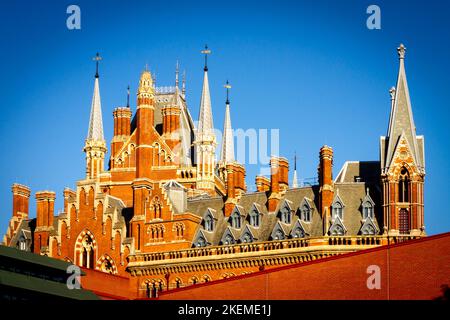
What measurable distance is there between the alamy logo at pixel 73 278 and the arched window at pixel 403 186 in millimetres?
22121

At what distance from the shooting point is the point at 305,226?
113688 millimetres

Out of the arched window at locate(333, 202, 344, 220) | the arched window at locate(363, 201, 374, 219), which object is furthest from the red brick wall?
the arched window at locate(363, 201, 374, 219)

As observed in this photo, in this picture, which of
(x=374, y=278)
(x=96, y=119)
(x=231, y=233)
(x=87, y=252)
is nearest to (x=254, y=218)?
(x=231, y=233)

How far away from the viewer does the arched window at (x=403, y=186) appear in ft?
366

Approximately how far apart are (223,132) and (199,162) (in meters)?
11.6

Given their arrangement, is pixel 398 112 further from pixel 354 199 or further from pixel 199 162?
pixel 199 162

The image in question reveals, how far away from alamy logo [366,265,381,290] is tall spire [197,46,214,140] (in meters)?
46.1

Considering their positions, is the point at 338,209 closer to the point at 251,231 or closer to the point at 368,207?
the point at 368,207

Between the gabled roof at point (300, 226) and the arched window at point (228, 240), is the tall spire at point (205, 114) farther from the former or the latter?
the gabled roof at point (300, 226)

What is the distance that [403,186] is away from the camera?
112 m

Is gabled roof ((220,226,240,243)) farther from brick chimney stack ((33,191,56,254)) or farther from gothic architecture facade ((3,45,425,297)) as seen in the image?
brick chimney stack ((33,191,56,254))

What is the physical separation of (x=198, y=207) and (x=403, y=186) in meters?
17.5

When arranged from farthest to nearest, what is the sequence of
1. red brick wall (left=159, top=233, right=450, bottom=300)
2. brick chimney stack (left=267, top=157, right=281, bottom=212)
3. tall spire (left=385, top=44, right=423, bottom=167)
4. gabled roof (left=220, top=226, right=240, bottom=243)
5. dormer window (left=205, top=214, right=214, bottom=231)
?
dormer window (left=205, top=214, right=214, bottom=231)
brick chimney stack (left=267, top=157, right=281, bottom=212)
gabled roof (left=220, top=226, right=240, bottom=243)
tall spire (left=385, top=44, right=423, bottom=167)
red brick wall (left=159, top=233, right=450, bottom=300)

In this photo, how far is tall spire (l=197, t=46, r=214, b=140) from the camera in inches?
5310
